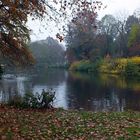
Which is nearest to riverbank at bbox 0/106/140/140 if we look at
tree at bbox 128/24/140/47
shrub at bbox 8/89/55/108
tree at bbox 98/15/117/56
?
shrub at bbox 8/89/55/108

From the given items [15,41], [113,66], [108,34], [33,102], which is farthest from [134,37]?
[33,102]

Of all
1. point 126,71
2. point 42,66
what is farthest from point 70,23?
point 42,66

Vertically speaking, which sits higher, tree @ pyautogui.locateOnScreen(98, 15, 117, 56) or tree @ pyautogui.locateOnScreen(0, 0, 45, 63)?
tree @ pyautogui.locateOnScreen(98, 15, 117, 56)

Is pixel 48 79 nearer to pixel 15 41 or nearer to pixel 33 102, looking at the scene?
pixel 15 41

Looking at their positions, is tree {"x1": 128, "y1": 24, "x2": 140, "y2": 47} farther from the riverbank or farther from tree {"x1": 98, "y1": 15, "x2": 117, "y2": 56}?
the riverbank

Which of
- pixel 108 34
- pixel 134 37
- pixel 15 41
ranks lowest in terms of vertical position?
pixel 15 41

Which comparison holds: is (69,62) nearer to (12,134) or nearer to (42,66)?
(42,66)

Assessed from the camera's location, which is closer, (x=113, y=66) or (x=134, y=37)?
(x=113, y=66)

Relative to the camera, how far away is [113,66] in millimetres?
84688

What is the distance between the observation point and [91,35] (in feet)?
310

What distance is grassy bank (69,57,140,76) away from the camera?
250ft

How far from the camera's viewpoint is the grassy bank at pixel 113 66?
250 feet

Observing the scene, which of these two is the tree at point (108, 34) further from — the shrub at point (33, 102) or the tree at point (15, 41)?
the shrub at point (33, 102)

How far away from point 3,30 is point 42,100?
4.94 m
